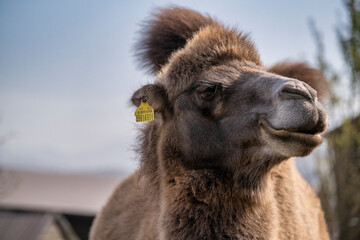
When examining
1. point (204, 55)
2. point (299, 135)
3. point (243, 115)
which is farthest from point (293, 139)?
point (204, 55)

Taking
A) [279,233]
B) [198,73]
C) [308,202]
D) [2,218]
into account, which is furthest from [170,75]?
[2,218]

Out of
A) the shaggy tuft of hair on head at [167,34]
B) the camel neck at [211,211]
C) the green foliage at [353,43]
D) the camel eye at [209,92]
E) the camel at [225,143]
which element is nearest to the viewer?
the camel at [225,143]

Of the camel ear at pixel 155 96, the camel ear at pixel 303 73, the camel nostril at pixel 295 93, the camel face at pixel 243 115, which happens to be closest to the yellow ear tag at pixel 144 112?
the camel ear at pixel 155 96

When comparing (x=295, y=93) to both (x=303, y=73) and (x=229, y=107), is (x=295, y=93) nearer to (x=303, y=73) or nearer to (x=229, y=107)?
(x=229, y=107)

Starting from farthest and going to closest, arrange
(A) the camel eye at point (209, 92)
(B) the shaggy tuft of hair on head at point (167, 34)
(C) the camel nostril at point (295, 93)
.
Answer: (B) the shaggy tuft of hair on head at point (167, 34)
(A) the camel eye at point (209, 92)
(C) the camel nostril at point (295, 93)

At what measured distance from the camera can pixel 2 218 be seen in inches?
747

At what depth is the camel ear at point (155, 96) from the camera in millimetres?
3699

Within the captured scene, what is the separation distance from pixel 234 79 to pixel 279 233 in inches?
49.5

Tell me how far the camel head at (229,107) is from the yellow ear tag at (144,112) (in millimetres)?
51

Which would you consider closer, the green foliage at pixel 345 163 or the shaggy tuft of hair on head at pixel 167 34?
the shaggy tuft of hair on head at pixel 167 34

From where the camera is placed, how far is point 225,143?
3324 mm

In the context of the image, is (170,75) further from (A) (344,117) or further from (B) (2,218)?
(B) (2,218)

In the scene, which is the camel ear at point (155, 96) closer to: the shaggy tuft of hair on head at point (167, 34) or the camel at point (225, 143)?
the camel at point (225, 143)

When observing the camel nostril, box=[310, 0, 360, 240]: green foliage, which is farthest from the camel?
box=[310, 0, 360, 240]: green foliage
